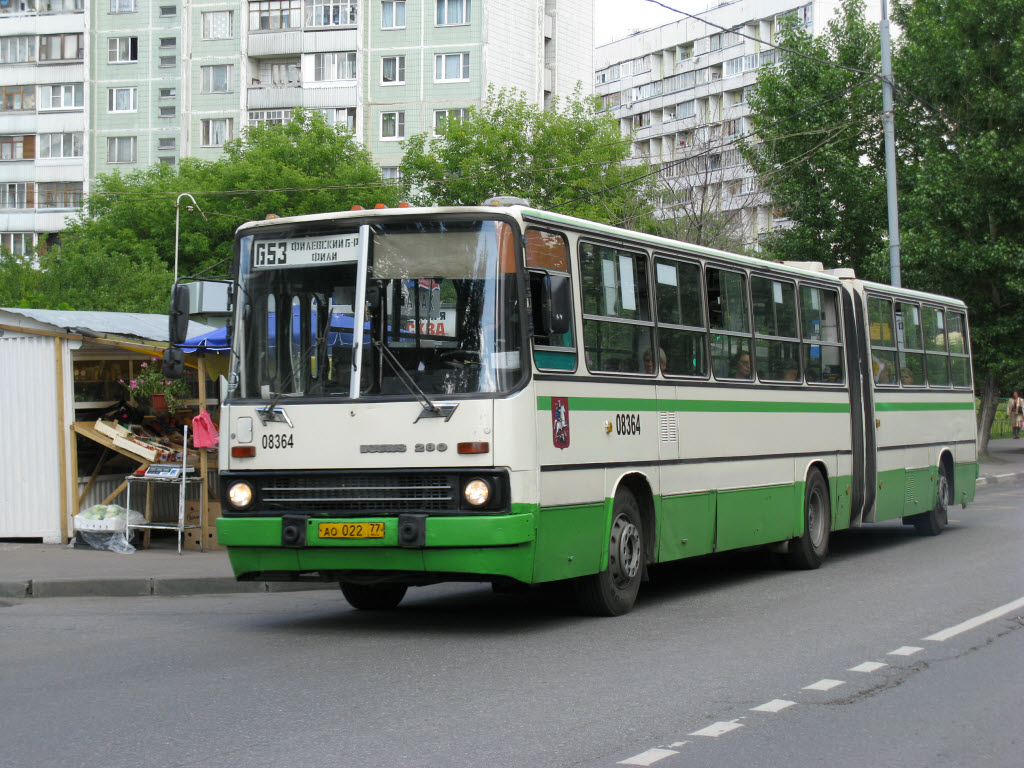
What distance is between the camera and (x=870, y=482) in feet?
52.5

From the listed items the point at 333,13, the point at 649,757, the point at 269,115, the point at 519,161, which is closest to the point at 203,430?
the point at 649,757

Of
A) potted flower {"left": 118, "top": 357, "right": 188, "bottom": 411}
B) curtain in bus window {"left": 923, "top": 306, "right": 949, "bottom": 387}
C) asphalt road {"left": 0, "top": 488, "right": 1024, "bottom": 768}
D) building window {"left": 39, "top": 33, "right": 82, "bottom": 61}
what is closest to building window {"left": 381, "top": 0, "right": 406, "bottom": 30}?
building window {"left": 39, "top": 33, "right": 82, "bottom": 61}

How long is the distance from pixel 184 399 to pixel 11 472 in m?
2.13

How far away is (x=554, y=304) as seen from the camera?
30.8 ft

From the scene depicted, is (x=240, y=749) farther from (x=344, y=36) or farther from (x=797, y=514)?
(x=344, y=36)

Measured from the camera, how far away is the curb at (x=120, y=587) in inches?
500

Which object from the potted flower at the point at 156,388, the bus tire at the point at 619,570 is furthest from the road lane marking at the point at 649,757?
the potted flower at the point at 156,388

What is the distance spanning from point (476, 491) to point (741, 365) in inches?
176

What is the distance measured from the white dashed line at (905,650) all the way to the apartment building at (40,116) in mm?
65640

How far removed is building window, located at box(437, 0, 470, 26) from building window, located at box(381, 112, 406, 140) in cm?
481

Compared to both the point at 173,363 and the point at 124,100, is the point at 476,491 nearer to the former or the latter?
the point at 173,363

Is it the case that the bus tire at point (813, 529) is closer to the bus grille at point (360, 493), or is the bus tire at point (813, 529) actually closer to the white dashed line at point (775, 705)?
the bus grille at point (360, 493)

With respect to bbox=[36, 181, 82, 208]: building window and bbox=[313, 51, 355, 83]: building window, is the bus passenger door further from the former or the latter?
bbox=[36, 181, 82, 208]: building window

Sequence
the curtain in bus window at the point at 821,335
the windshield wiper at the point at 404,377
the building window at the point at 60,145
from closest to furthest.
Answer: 1. the windshield wiper at the point at 404,377
2. the curtain in bus window at the point at 821,335
3. the building window at the point at 60,145
